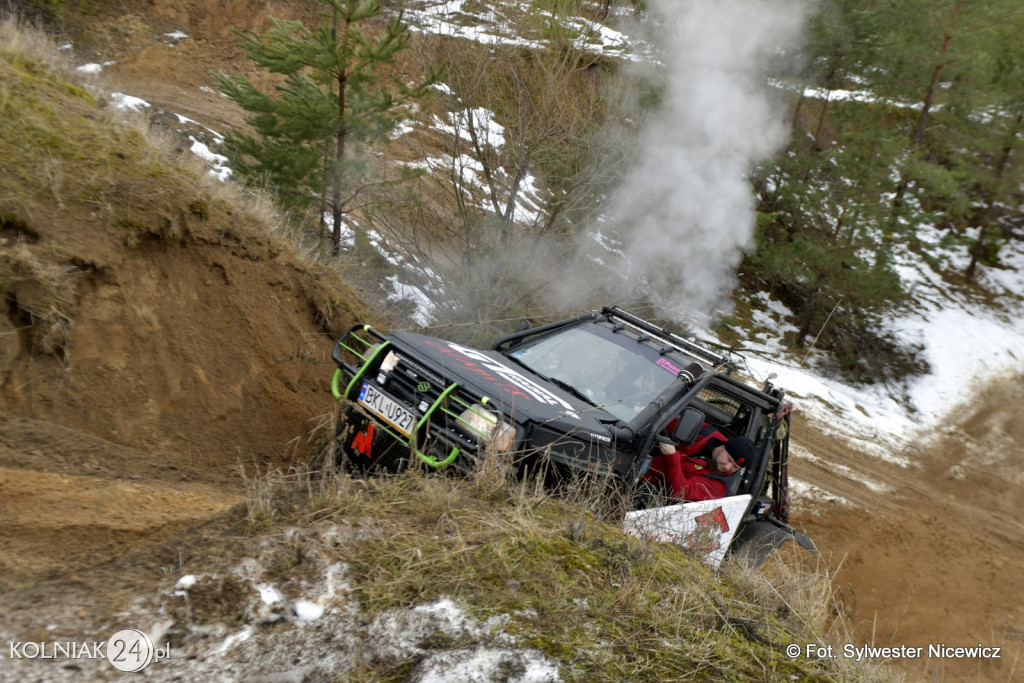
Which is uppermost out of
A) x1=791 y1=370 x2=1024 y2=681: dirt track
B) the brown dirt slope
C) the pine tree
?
the pine tree

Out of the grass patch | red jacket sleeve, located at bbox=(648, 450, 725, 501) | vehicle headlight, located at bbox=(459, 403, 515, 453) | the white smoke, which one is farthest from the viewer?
the white smoke

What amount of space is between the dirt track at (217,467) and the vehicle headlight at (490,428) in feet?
4.34

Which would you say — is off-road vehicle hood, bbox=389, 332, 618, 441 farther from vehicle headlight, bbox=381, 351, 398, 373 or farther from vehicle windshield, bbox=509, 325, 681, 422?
vehicle windshield, bbox=509, 325, 681, 422

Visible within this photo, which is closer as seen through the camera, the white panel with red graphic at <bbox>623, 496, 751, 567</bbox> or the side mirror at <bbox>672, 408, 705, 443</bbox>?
the white panel with red graphic at <bbox>623, 496, 751, 567</bbox>

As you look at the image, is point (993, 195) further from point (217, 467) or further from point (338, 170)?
point (217, 467)

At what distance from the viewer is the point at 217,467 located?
466 centimetres

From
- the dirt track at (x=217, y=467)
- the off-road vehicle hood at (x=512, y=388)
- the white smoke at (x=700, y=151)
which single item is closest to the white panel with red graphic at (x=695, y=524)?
the off-road vehicle hood at (x=512, y=388)

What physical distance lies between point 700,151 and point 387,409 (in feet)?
39.2

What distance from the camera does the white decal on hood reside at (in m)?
4.19

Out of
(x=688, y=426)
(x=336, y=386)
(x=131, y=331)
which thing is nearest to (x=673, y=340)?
(x=688, y=426)

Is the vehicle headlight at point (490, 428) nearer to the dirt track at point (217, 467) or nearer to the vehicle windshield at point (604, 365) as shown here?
the vehicle windshield at point (604, 365)

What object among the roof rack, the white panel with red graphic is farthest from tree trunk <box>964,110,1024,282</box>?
the white panel with red graphic

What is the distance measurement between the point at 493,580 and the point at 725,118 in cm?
1416

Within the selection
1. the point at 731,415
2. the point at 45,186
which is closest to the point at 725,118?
the point at 731,415
